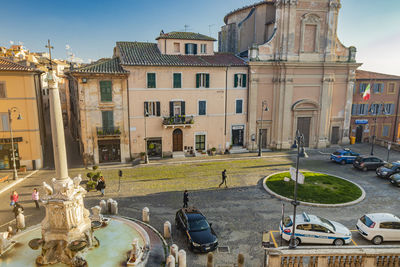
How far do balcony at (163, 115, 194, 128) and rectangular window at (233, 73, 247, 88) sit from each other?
23.6 feet

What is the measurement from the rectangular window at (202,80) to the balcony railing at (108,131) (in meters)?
10.5

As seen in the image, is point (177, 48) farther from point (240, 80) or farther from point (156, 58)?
point (240, 80)

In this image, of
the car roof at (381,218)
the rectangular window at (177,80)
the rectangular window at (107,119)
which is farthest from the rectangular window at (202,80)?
the car roof at (381,218)

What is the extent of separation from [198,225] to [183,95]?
64.7 ft

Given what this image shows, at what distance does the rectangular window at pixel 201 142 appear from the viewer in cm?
3497

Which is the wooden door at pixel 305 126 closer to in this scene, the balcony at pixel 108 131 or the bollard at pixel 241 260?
the balcony at pixel 108 131

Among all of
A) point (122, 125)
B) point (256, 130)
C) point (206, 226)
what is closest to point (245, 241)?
point (206, 226)

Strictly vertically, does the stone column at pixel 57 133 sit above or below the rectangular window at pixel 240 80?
below

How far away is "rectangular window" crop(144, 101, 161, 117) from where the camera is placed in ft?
105

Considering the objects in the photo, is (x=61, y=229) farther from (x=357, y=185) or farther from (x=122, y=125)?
(x=357, y=185)

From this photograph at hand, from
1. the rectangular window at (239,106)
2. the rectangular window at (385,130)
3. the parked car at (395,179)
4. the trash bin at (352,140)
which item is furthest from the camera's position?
the rectangular window at (385,130)

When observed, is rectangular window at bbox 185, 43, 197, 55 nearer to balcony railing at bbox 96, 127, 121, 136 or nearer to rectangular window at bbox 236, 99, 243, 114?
rectangular window at bbox 236, 99, 243, 114

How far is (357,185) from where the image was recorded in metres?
25.0

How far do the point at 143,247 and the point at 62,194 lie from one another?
4.83 meters
